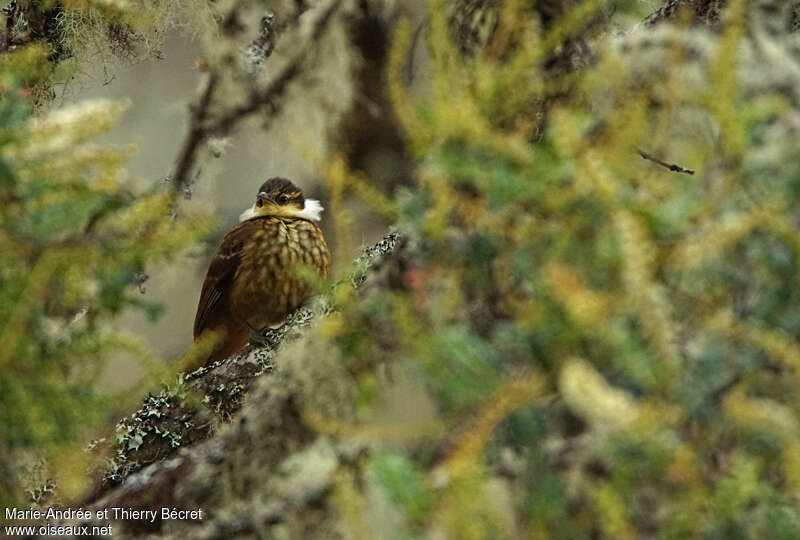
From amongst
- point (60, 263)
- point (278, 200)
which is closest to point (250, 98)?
point (278, 200)

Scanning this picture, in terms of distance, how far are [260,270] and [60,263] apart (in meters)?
2.66

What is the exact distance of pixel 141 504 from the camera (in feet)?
8.04

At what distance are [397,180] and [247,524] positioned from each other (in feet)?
9.50

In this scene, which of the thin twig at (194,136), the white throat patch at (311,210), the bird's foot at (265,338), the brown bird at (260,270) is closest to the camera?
the bird's foot at (265,338)

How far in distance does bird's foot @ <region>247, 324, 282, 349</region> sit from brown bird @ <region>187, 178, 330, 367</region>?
82 mm

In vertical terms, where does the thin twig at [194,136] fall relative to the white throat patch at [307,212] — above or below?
below

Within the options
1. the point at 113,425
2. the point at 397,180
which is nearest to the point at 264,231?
the point at 397,180

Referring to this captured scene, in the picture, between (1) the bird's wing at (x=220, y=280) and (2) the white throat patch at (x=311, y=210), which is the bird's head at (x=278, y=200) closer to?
(2) the white throat patch at (x=311, y=210)

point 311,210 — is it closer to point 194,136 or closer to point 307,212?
point 307,212

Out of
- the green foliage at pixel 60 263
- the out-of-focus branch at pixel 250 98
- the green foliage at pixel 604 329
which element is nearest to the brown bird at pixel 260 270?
the out-of-focus branch at pixel 250 98

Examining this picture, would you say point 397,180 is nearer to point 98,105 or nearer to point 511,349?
point 98,105

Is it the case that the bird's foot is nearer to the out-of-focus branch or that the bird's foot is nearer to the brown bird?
the brown bird

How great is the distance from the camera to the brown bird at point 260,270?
430 cm

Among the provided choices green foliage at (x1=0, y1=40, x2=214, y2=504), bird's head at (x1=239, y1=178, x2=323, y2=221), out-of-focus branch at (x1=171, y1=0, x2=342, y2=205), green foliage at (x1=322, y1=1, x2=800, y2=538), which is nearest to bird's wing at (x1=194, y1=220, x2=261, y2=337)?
bird's head at (x1=239, y1=178, x2=323, y2=221)
